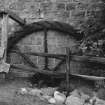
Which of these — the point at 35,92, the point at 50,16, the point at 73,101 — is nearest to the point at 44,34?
the point at 50,16

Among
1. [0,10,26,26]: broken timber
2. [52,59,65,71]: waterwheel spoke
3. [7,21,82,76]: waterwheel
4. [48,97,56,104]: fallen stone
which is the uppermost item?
[0,10,26,26]: broken timber

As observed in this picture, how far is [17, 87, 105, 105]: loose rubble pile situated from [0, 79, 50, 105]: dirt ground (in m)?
0.16

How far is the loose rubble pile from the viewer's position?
4.66m

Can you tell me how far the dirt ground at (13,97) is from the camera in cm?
478

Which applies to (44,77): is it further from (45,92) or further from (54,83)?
(45,92)

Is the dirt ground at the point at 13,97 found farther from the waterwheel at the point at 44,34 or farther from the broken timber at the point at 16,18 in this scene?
the broken timber at the point at 16,18

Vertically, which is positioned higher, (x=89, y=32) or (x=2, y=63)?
(x=89, y=32)

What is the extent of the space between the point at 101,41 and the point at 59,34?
1593mm

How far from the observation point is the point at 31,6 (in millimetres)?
6633

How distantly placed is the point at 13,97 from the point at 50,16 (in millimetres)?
2574

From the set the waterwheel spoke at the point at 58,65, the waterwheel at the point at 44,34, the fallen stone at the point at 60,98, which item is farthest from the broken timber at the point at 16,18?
the fallen stone at the point at 60,98

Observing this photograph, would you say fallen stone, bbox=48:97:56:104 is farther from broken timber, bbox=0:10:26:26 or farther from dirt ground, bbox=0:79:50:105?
broken timber, bbox=0:10:26:26

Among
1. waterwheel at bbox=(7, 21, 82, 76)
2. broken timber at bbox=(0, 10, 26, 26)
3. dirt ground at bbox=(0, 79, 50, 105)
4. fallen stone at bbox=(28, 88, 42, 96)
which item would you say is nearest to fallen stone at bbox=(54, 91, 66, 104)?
dirt ground at bbox=(0, 79, 50, 105)

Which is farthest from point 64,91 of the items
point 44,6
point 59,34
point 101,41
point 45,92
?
point 44,6
